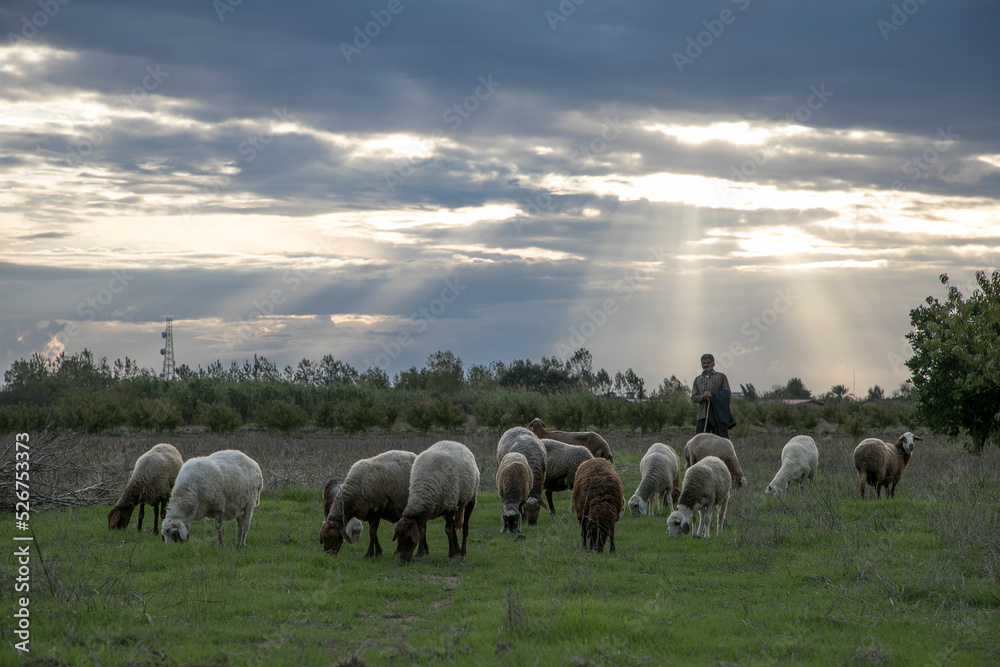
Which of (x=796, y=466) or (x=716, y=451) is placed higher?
(x=716, y=451)

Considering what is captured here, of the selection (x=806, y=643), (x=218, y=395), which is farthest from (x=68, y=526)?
(x=218, y=395)

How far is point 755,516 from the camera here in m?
11.7

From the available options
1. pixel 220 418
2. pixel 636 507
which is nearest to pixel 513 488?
pixel 636 507

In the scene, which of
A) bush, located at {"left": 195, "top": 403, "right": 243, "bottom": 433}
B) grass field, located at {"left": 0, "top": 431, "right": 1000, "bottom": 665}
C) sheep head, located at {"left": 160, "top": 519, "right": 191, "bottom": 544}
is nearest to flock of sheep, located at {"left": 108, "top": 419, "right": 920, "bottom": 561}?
sheep head, located at {"left": 160, "top": 519, "right": 191, "bottom": 544}

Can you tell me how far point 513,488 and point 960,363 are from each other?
19.9 m

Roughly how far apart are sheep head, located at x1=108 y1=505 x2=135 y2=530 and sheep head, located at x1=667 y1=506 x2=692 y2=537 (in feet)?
29.2

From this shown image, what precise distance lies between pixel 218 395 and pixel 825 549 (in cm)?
4567

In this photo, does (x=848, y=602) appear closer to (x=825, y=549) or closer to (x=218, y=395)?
(x=825, y=549)

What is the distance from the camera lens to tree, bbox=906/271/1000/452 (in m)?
19.5

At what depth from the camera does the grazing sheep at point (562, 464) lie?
14.1m

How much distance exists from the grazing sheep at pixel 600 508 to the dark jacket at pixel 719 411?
5.60m

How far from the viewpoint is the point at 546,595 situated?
8.06 meters

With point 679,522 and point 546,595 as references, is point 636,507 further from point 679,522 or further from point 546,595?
point 546,595

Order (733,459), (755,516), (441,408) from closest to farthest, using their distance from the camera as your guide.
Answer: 1. (755,516)
2. (733,459)
3. (441,408)
